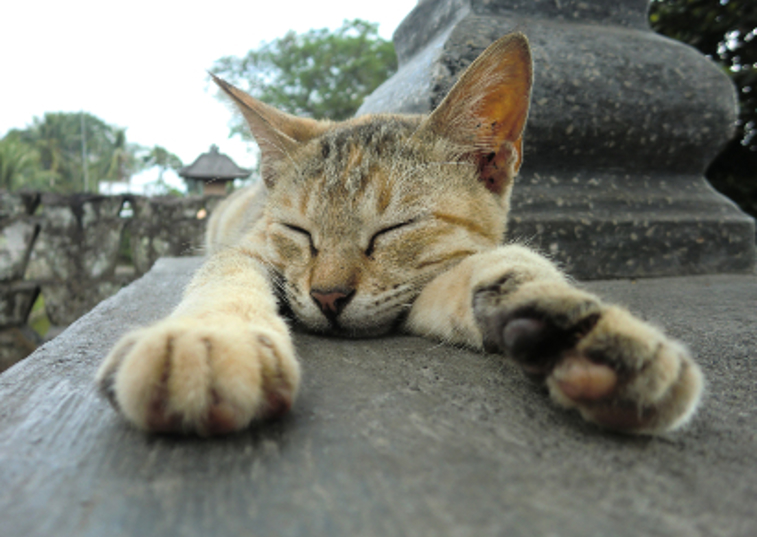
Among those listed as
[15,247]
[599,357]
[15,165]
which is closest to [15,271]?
[15,247]

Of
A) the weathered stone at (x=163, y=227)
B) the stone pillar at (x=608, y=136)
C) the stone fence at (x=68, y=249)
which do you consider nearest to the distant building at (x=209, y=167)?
the weathered stone at (x=163, y=227)

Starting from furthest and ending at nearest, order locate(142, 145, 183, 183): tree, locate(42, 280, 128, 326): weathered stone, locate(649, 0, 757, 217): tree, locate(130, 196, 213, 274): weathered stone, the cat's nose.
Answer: locate(142, 145, 183, 183): tree, locate(130, 196, 213, 274): weathered stone, locate(42, 280, 128, 326): weathered stone, locate(649, 0, 757, 217): tree, the cat's nose

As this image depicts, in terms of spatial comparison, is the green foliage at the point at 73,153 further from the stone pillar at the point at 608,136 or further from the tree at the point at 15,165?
the stone pillar at the point at 608,136

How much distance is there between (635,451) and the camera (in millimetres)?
638

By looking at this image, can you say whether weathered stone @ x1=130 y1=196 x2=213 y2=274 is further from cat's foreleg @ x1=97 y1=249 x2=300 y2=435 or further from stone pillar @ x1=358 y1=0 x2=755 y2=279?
cat's foreleg @ x1=97 y1=249 x2=300 y2=435

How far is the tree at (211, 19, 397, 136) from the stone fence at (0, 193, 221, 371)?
34.5 feet

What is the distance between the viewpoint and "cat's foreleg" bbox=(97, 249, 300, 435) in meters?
0.62

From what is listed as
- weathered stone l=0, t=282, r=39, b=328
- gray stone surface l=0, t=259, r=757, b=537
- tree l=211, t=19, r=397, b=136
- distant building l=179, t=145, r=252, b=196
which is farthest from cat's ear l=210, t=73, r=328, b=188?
tree l=211, t=19, r=397, b=136

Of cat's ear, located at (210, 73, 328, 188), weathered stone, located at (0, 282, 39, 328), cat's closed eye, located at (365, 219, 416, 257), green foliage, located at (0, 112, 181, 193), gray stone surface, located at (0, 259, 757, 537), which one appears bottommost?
weathered stone, located at (0, 282, 39, 328)

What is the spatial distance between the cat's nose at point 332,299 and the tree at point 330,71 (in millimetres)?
14144

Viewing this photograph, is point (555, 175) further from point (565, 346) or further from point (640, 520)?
point (640, 520)

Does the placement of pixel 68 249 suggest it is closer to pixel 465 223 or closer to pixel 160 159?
pixel 465 223

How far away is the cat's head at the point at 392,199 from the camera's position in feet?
4.26

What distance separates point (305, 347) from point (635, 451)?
787 millimetres
